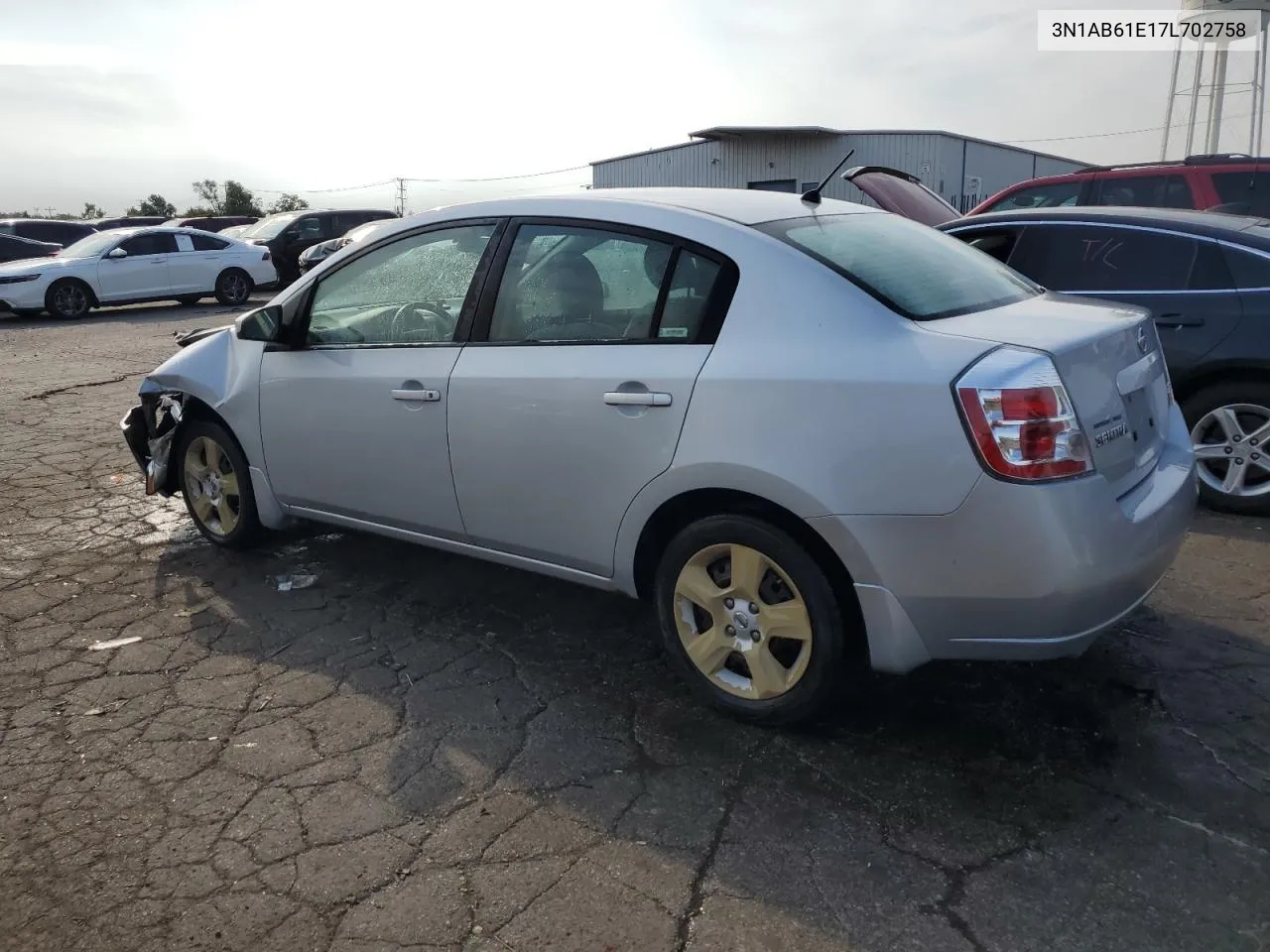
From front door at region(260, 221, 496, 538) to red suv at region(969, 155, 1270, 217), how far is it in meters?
5.18

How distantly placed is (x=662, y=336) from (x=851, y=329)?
0.65m

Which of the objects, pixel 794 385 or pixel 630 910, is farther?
pixel 794 385

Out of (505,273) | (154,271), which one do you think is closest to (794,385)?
(505,273)

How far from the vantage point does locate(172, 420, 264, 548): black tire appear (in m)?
4.93

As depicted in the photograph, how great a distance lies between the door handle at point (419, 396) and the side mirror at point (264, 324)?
0.86 m

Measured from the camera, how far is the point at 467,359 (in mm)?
3840

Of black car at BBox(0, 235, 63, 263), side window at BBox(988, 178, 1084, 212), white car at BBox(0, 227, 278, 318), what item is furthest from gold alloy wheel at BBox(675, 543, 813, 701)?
black car at BBox(0, 235, 63, 263)

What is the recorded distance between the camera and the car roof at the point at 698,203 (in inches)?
140

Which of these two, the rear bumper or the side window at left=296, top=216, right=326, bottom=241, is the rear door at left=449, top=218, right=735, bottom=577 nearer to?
the rear bumper

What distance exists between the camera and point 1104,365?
10.0 ft

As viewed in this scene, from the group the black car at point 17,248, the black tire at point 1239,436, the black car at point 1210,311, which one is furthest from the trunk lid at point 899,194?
the black car at point 17,248

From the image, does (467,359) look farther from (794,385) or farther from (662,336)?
(794,385)

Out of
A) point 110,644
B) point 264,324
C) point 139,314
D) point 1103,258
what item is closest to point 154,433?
point 264,324

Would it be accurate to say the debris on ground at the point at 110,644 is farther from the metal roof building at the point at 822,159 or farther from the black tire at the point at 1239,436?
the metal roof building at the point at 822,159
